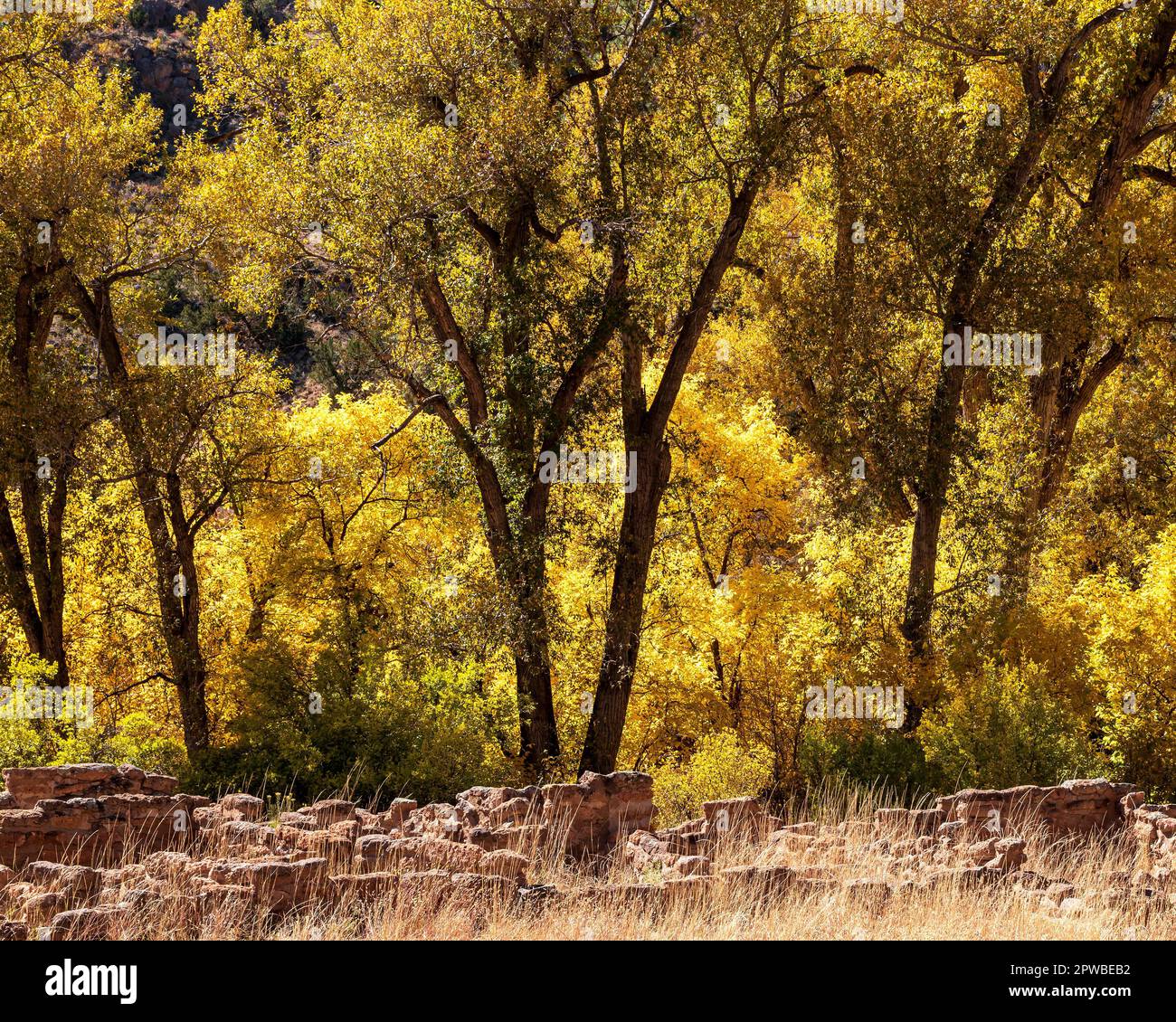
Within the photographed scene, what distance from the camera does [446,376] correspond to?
18.2m

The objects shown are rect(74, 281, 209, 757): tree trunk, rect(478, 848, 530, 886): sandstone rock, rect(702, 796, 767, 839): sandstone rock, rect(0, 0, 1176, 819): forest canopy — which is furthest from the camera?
rect(74, 281, 209, 757): tree trunk

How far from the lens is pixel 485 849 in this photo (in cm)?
987

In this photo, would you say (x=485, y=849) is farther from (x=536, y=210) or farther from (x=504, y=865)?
(x=536, y=210)

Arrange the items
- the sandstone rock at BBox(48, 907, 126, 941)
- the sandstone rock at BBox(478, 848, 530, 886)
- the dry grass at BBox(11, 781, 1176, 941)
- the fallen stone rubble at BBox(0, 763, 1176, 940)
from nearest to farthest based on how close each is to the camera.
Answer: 1. the sandstone rock at BBox(48, 907, 126, 941)
2. the dry grass at BBox(11, 781, 1176, 941)
3. the fallen stone rubble at BBox(0, 763, 1176, 940)
4. the sandstone rock at BBox(478, 848, 530, 886)

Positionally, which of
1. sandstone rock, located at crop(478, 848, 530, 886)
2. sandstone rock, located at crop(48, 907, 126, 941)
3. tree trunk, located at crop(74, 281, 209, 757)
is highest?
tree trunk, located at crop(74, 281, 209, 757)

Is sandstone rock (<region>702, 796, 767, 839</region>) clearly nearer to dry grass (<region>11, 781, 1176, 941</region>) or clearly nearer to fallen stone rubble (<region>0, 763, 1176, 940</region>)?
fallen stone rubble (<region>0, 763, 1176, 940</region>)

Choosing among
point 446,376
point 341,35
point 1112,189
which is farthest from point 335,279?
point 1112,189

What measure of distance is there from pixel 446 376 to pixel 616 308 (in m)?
2.65

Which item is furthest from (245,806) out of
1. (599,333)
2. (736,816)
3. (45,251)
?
(45,251)

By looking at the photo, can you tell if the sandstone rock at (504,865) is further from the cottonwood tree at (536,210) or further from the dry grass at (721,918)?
the cottonwood tree at (536,210)

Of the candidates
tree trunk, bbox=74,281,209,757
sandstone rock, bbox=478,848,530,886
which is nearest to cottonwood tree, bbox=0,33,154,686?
tree trunk, bbox=74,281,209,757

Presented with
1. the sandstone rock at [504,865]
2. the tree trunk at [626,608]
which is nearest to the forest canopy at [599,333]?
the tree trunk at [626,608]

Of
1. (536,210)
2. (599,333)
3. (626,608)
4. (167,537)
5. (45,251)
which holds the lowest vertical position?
(626,608)

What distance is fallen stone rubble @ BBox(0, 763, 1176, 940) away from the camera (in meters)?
7.96
